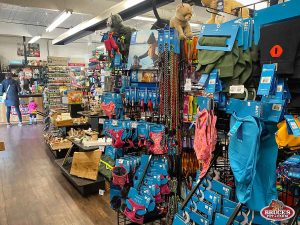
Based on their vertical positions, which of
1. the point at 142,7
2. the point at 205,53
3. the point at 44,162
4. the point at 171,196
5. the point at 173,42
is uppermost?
the point at 142,7

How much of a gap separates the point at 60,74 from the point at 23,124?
12.3 feet

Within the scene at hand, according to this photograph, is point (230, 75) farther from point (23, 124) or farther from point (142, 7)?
point (23, 124)

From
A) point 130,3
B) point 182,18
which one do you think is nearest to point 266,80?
point 182,18

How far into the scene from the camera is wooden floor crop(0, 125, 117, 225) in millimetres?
3221

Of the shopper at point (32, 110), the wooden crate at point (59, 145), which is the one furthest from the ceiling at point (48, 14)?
the shopper at point (32, 110)

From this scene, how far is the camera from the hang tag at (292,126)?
1.35 meters

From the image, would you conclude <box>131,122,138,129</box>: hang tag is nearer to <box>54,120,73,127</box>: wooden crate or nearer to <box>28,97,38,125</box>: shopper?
<box>54,120,73,127</box>: wooden crate

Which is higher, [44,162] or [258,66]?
[258,66]

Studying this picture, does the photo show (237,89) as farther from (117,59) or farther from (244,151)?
(117,59)

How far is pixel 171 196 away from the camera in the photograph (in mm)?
2639

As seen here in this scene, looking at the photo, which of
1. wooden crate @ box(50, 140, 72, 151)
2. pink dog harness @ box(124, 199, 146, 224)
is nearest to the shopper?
wooden crate @ box(50, 140, 72, 151)

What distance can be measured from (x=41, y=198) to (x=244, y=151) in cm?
327

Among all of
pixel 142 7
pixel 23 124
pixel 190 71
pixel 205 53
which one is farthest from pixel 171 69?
pixel 23 124

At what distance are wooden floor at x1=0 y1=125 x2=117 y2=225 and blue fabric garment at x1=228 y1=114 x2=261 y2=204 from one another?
2.02m
